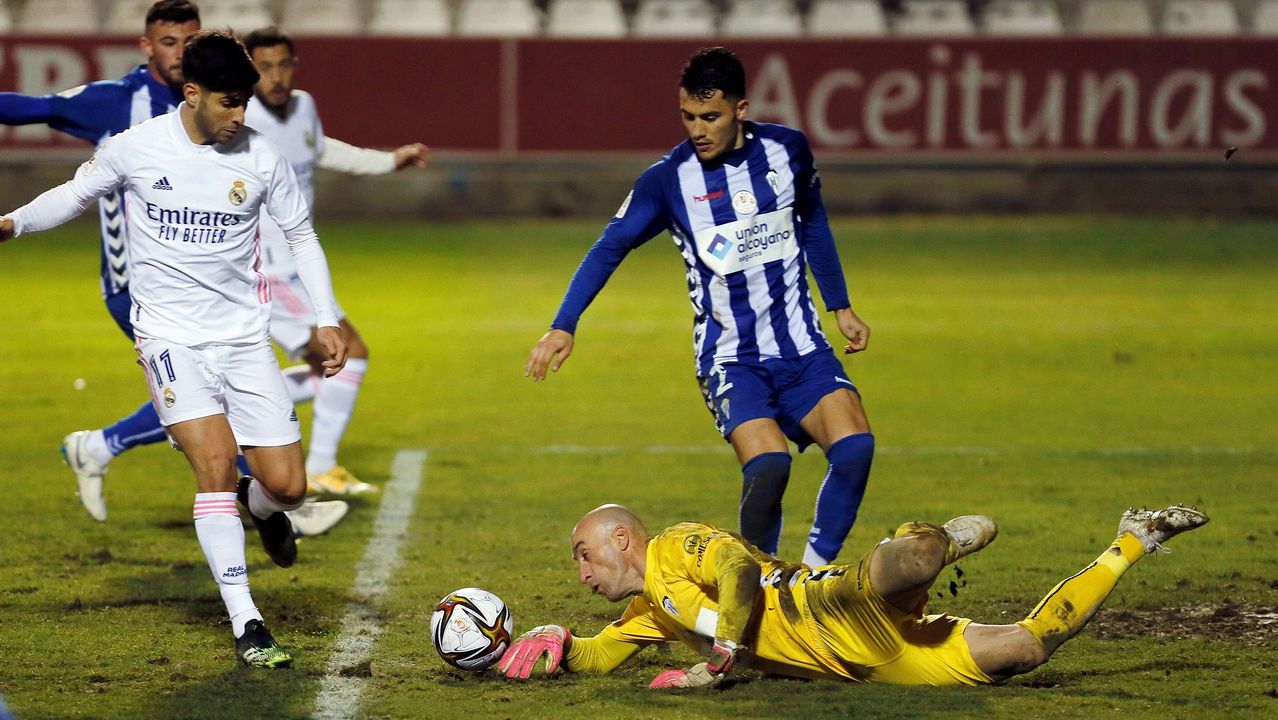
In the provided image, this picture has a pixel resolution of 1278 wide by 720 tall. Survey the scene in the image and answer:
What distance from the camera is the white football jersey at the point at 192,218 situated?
5535mm

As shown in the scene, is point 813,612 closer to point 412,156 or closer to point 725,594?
point 725,594

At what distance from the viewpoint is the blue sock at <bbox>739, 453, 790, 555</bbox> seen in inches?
223

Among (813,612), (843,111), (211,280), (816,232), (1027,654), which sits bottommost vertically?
(843,111)

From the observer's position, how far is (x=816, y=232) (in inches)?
242

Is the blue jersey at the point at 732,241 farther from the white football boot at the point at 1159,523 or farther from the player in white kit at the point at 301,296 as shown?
the player in white kit at the point at 301,296

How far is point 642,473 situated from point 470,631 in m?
3.41

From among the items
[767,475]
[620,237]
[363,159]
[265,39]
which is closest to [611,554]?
[767,475]

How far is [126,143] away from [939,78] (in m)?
15.7

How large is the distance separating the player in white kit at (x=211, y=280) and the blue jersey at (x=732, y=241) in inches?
43.2

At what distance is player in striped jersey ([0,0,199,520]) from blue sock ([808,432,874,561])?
113 inches

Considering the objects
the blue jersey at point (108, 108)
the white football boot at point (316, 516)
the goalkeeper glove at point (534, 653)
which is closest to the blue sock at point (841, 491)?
the goalkeeper glove at point (534, 653)

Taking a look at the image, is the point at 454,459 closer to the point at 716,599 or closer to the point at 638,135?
the point at 716,599

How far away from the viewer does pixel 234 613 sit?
5.50 meters

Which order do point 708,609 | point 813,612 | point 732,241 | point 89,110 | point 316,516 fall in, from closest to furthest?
point 708,609 < point 813,612 < point 732,241 < point 89,110 < point 316,516
